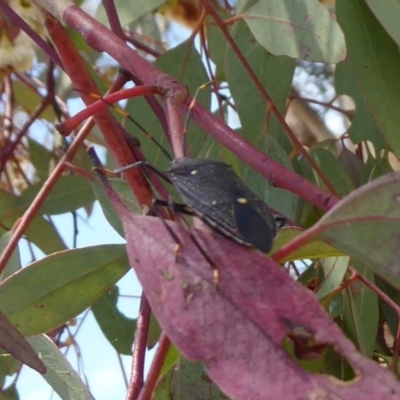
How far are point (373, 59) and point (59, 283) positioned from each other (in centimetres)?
37

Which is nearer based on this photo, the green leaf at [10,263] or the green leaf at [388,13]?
the green leaf at [388,13]

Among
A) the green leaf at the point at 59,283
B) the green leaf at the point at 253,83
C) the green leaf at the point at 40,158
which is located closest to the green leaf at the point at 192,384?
the green leaf at the point at 59,283

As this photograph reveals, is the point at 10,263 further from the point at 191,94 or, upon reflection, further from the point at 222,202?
the point at 222,202

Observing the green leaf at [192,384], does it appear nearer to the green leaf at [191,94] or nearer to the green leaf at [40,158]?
the green leaf at [191,94]

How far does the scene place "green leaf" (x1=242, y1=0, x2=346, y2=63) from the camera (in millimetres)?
651

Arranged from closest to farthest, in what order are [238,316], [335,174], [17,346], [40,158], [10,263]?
1. [238,316]
2. [17,346]
3. [10,263]
4. [335,174]
5. [40,158]

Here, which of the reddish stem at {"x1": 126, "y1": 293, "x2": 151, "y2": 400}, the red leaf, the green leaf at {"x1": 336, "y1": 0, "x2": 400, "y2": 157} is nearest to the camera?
the red leaf

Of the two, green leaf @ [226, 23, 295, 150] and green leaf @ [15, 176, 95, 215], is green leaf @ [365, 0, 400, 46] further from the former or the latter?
green leaf @ [15, 176, 95, 215]

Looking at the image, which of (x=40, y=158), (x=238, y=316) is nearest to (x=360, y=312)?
(x=238, y=316)

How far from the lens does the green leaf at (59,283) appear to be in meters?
0.67

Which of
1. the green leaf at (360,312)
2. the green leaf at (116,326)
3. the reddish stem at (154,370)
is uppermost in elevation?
the reddish stem at (154,370)

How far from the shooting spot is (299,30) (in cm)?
69

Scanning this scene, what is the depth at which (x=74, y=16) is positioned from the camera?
512mm

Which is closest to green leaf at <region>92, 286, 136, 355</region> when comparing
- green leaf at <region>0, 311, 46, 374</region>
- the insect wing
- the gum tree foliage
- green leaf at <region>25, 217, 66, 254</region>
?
the gum tree foliage
